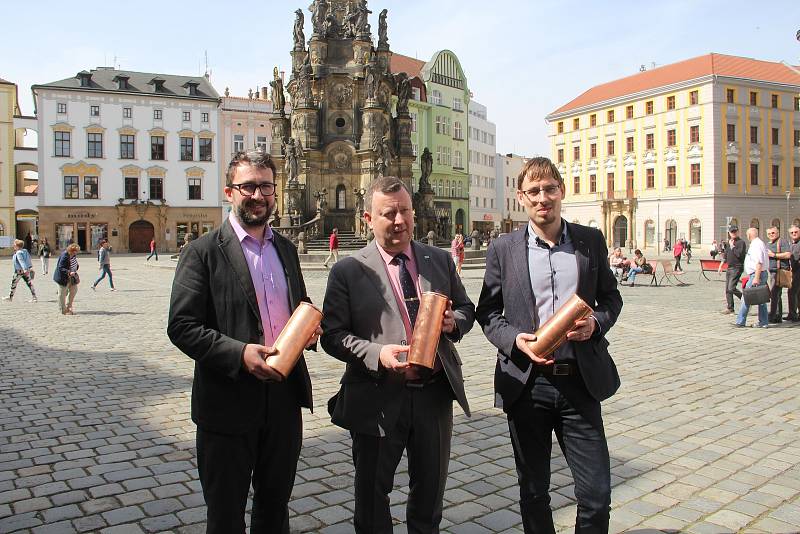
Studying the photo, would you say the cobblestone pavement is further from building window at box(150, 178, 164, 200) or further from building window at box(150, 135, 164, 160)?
building window at box(150, 135, 164, 160)

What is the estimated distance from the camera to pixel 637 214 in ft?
199

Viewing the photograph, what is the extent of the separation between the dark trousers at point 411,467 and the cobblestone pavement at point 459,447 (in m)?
0.87

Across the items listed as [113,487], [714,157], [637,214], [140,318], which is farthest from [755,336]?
[637,214]

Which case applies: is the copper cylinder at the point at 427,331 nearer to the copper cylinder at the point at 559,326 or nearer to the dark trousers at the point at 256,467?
the copper cylinder at the point at 559,326

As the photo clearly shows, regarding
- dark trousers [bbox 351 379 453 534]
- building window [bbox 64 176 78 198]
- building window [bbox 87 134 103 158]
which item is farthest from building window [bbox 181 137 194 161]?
dark trousers [bbox 351 379 453 534]

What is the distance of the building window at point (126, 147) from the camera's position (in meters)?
57.2

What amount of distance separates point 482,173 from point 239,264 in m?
77.4

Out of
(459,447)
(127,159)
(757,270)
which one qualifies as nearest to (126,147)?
(127,159)

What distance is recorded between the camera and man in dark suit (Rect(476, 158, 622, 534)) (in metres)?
3.21

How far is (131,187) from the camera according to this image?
57.6 m

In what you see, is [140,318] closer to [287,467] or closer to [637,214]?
[287,467]

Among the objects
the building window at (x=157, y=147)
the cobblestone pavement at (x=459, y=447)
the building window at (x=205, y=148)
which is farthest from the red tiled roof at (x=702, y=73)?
the cobblestone pavement at (x=459, y=447)

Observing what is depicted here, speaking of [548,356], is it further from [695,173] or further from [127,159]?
[127,159]

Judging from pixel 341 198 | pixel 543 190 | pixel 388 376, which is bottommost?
pixel 388 376
